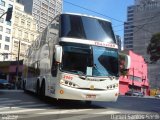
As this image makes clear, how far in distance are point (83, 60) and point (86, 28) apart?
4.45 ft

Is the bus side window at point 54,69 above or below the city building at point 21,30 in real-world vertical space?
below

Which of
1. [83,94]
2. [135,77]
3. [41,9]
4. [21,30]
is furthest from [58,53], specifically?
[41,9]

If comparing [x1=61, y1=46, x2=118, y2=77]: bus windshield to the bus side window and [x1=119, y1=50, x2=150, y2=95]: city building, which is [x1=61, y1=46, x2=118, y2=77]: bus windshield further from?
[x1=119, y1=50, x2=150, y2=95]: city building

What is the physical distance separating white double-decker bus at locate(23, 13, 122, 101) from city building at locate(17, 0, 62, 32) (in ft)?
375

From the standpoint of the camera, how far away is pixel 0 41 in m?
109

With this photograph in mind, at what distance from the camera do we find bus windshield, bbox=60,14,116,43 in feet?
48.4

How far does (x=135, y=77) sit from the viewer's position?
8750 cm

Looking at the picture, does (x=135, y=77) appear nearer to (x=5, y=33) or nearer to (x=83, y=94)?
(x=5, y=33)

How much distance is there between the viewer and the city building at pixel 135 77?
80.6 metres

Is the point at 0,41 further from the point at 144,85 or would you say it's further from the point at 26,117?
the point at 26,117

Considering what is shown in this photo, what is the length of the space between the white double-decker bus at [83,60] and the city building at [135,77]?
2531 inches

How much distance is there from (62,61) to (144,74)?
82798 mm

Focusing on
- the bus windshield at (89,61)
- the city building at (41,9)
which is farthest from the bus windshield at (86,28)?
the city building at (41,9)

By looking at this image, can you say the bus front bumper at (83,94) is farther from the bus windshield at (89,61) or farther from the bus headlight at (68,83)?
the bus windshield at (89,61)
